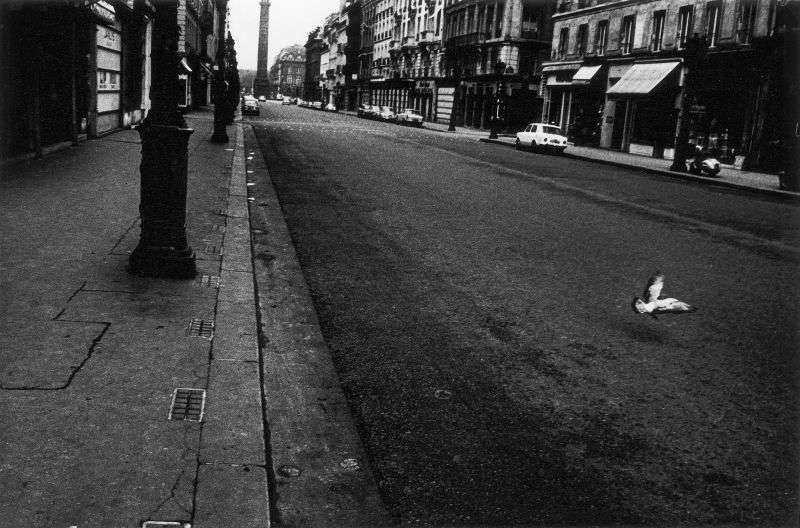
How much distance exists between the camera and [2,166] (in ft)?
38.3

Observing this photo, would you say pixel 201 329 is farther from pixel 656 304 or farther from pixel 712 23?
pixel 712 23

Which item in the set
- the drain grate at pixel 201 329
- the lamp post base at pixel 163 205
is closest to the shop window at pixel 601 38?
the lamp post base at pixel 163 205

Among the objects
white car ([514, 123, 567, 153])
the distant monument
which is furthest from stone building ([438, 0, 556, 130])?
the distant monument

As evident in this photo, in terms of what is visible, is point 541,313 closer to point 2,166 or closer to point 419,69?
point 2,166

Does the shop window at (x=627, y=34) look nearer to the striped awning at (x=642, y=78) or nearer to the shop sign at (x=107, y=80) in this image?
the striped awning at (x=642, y=78)

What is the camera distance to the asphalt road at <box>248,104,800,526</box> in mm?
3066

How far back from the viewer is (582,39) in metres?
41.6

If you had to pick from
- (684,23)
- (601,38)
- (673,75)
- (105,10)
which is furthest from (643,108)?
(105,10)

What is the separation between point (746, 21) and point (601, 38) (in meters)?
11.2

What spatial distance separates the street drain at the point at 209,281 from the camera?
555cm

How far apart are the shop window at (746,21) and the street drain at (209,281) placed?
92.8 ft

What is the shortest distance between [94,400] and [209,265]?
2879mm

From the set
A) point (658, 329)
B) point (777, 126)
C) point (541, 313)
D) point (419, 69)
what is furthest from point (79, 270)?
point (419, 69)

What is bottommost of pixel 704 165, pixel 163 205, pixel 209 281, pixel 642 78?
pixel 209 281
